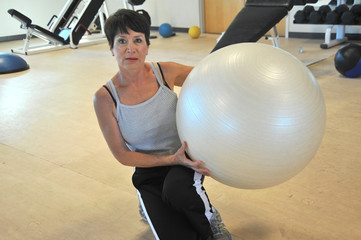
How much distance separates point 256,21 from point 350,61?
2.91 ft

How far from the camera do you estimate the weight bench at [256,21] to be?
2.86 m

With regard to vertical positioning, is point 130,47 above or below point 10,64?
above

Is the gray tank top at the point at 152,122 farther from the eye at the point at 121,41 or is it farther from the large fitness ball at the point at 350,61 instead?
the large fitness ball at the point at 350,61

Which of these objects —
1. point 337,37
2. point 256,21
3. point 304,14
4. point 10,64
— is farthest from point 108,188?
point 337,37

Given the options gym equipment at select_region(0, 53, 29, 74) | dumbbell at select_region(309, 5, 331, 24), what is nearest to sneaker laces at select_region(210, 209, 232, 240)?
dumbbell at select_region(309, 5, 331, 24)

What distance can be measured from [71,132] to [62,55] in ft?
11.3

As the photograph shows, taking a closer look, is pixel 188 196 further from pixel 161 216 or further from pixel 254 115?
pixel 254 115

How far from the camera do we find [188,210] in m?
1.22

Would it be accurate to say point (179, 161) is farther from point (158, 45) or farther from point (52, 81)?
point (158, 45)

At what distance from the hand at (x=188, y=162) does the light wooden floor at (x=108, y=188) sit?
384mm

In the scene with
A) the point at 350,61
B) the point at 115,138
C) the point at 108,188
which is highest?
the point at 115,138

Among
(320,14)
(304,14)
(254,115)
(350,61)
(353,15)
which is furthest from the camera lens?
(304,14)

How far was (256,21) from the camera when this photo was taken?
117 inches

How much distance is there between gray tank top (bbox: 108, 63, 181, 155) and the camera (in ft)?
4.30
